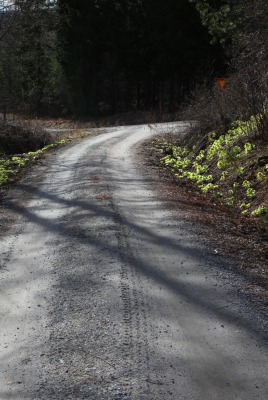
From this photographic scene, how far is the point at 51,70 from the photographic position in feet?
176

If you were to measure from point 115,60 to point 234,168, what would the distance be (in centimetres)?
3814

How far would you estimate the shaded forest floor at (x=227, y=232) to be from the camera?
7168 millimetres

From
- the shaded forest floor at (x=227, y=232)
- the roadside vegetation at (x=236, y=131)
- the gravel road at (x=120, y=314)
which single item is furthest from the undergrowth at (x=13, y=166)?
the gravel road at (x=120, y=314)

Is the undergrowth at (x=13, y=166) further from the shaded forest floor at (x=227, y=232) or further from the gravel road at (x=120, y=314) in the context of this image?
the gravel road at (x=120, y=314)

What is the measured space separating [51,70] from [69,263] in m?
47.8

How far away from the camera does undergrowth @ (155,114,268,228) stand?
37.5 ft

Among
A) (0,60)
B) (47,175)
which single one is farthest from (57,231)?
(0,60)

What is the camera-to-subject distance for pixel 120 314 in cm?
588

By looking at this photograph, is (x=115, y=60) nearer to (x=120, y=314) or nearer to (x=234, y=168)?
(x=234, y=168)

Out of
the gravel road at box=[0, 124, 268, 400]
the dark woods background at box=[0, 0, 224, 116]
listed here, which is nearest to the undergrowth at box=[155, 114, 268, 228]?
the gravel road at box=[0, 124, 268, 400]

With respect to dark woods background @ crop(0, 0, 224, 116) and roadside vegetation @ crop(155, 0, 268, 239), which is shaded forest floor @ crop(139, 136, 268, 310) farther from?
dark woods background @ crop(0, 0, 224, 116)

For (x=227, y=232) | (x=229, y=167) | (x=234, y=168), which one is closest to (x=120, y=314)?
(x=227, y=232)

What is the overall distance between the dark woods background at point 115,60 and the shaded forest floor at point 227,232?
2011 centimetres

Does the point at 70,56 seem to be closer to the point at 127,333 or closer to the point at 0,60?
the point at 0,60
